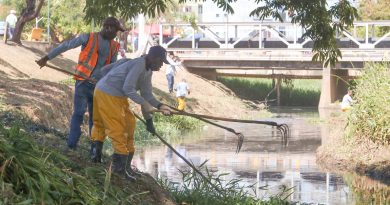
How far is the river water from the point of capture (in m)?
15.6

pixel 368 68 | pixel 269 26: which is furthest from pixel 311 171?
pixel 269 26

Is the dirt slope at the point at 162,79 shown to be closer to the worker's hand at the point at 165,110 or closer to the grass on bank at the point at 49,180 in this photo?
the worker's hand at the point at 165,110

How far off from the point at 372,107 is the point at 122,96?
423 inches

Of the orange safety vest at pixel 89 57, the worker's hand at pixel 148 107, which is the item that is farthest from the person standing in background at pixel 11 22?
the worker's hand at pixel 148 107

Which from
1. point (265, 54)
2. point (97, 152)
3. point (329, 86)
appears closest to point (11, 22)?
point (265, 54)

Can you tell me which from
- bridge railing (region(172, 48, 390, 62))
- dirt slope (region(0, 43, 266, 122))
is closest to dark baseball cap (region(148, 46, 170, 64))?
dirt slope (region(0, 43, 266, 122))

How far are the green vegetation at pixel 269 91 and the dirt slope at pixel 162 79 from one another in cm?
419

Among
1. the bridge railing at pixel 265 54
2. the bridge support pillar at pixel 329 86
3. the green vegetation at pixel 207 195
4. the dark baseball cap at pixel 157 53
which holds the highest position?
the dark baseball cap at pixel 157 53

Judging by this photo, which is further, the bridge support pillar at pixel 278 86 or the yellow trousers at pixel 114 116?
the bridge support pillar at pixel 278 86

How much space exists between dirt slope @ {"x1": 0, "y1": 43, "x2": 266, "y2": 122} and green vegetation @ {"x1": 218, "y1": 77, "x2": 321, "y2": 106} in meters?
4.19

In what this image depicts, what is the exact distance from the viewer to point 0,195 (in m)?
7.09

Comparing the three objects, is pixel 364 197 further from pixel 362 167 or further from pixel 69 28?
pixel 69 28

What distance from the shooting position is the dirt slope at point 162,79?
28.1 metres

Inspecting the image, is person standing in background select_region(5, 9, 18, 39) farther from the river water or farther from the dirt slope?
the river water
